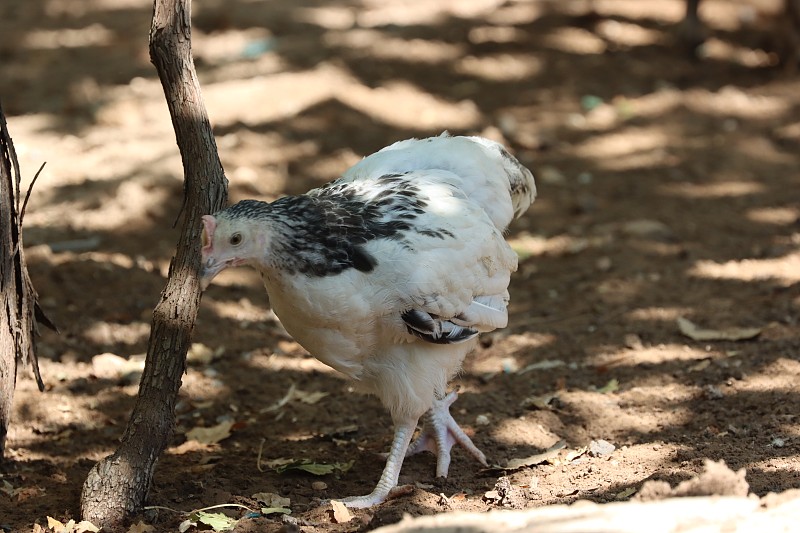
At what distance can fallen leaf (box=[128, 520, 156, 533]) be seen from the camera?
11.0 feet

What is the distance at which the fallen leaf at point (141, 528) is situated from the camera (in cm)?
335

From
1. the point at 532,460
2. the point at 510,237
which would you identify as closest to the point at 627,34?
the point at 510,237

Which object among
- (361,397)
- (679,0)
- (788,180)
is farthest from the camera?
(679,0)

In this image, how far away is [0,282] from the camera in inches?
Result: 139

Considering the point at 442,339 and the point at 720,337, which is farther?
the point at 720,337

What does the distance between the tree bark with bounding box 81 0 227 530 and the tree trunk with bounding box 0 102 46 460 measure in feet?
1.66

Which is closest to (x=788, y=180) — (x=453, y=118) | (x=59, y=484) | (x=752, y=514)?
(x=453, y=118)

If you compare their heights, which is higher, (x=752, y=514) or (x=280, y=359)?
(x=752, y=514)

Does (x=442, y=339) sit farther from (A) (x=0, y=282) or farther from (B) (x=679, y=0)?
(B) (x=679, y=0)

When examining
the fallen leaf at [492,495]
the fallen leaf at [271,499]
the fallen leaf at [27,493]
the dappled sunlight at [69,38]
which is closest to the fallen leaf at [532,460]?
the fallen leaf at [492,495]

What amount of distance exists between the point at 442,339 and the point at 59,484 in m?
1.65

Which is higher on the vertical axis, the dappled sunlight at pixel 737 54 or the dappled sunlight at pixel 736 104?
the dappled sunlight at pixel 737 54

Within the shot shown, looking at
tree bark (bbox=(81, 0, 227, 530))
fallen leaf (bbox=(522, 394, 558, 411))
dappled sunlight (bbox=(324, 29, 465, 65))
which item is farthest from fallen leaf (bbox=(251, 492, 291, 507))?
dappled sunlight (bbox=(324, 29, 465, 65))

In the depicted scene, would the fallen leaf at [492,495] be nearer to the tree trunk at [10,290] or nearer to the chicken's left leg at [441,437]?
the chicken's left leg at [441,437]
